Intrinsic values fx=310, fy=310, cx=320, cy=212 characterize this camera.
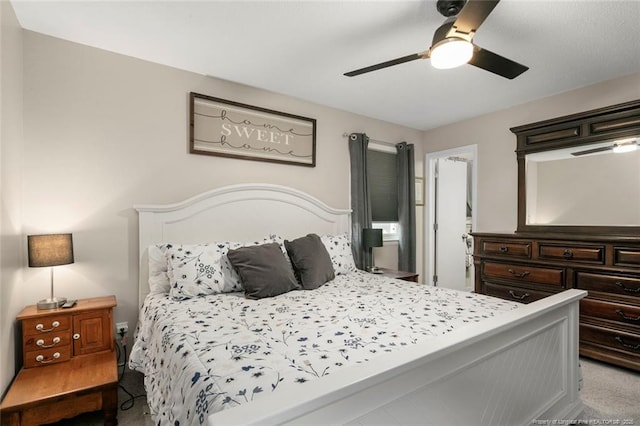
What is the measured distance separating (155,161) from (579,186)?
3865mm

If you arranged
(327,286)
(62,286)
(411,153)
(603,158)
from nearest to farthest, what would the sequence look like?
(62,286), (327,286), (603,158), (411,153)

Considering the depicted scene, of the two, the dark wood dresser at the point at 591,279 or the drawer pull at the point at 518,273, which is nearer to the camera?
the dark wood dresser at the point at 591,279

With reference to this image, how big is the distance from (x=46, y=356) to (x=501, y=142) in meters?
4.48

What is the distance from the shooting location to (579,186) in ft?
9.73

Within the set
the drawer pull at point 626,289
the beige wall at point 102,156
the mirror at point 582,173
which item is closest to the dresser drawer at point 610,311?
the drawer pull at point 626,289

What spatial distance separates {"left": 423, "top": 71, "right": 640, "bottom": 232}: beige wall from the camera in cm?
306

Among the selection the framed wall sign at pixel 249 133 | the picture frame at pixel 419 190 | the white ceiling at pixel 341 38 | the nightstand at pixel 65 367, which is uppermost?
the white ceiling at pixel 341 38

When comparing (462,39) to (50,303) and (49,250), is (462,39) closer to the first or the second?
(49,250)

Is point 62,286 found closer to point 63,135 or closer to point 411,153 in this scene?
point 63,135

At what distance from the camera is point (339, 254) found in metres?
2.95

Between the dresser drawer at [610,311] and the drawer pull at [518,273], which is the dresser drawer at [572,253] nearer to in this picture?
the drawer pull at [518,273]

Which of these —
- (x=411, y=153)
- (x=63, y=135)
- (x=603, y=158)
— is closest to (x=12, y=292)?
(x=63, y=135)

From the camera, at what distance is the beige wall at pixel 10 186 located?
165 centimetres

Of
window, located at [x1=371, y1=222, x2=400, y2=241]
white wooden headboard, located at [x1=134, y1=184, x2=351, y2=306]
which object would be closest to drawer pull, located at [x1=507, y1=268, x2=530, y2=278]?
window, located at [x1=371, y1=222, x2=400, y2=241]
